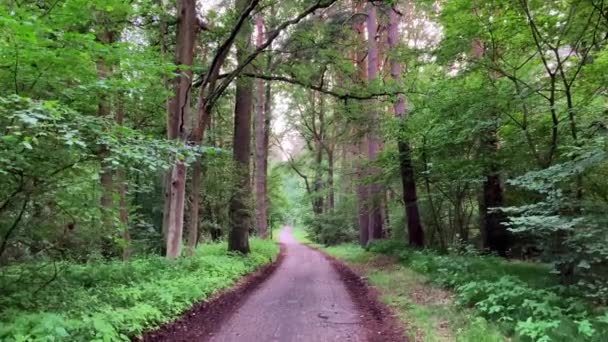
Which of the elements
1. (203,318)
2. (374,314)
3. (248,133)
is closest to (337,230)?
(248,133)

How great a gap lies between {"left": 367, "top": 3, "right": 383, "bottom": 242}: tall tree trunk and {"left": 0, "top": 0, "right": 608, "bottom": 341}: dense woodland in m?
0.12

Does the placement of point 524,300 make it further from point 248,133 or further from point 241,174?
point 248,133

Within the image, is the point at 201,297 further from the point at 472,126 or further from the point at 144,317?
the point at 472,126

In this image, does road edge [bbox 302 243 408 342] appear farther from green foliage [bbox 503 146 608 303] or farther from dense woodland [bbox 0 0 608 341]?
green foliage [bbox 503 146 608 303]

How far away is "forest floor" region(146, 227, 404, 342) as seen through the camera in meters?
5.88

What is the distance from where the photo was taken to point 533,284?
698 centimetres

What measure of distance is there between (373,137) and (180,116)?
8.41 metres

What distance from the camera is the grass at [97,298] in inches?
169

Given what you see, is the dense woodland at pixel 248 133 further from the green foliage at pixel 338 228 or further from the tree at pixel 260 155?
the green foliage at pixel 338 228

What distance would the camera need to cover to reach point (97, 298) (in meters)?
5.89

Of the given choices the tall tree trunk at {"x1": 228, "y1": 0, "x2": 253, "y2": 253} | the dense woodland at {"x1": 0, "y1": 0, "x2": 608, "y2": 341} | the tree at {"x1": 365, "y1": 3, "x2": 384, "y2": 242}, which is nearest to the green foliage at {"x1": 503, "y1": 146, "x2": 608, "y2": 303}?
the dense woodland at {"x1": 0, "y1": 0, "x2": 608, "y2": 341}

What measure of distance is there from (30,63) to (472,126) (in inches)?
310

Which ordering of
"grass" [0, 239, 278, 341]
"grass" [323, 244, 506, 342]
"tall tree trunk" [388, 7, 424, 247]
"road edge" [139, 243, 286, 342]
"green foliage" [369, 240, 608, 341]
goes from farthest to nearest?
1. "tall tree trunk" [388, 7, 424, 247]
2. "road edge" [139, 243, 286, 342]
3. "grass" [323, 244, 506, 342]
4. "green foliage" [369, 240, 608, 341]
5. "grass" [0, 239, 278, 341]

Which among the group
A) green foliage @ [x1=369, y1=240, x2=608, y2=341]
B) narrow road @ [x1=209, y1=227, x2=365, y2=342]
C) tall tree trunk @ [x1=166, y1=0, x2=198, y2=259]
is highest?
tall tree trunk @ [x1=166, y1=0, x2=198, y2=259]
